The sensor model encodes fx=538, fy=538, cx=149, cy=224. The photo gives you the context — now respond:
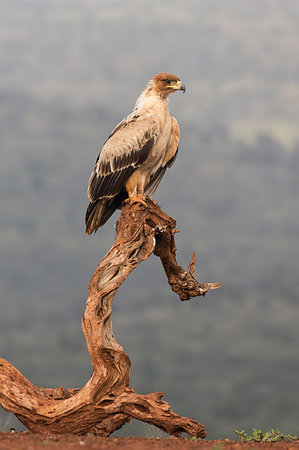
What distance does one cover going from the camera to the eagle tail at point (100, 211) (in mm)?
10781

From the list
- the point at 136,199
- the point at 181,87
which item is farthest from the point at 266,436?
the point at 181,87

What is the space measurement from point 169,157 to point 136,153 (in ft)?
3.91

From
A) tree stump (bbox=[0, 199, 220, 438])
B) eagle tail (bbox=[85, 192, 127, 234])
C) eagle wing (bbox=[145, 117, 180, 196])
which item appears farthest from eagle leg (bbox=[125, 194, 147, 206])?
eagle wing (bbox=[145, 117, 180, 196])

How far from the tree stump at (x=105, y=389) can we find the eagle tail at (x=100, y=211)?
0.75 meters

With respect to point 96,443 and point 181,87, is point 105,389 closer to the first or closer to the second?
point 96,443

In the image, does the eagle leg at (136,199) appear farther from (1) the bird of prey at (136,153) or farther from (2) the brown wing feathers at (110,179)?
(2) the brown wing feathers at (110,179)

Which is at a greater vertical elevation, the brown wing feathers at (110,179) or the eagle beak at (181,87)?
the eagle beak at (181,87)

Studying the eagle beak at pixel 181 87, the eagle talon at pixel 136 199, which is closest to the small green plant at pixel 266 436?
the eagle talon at pixel 136 199

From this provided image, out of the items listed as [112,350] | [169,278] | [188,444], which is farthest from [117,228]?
[188,444]

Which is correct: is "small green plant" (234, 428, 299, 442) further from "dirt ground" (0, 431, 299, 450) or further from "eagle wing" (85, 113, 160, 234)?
"eagle wing" (85, 113, 160, 234)

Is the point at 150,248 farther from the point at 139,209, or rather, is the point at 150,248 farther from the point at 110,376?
the point at 110,376

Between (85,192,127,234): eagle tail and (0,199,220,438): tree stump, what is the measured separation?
0.75 metres

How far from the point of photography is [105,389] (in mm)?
8680

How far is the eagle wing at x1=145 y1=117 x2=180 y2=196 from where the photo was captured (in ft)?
37.0
